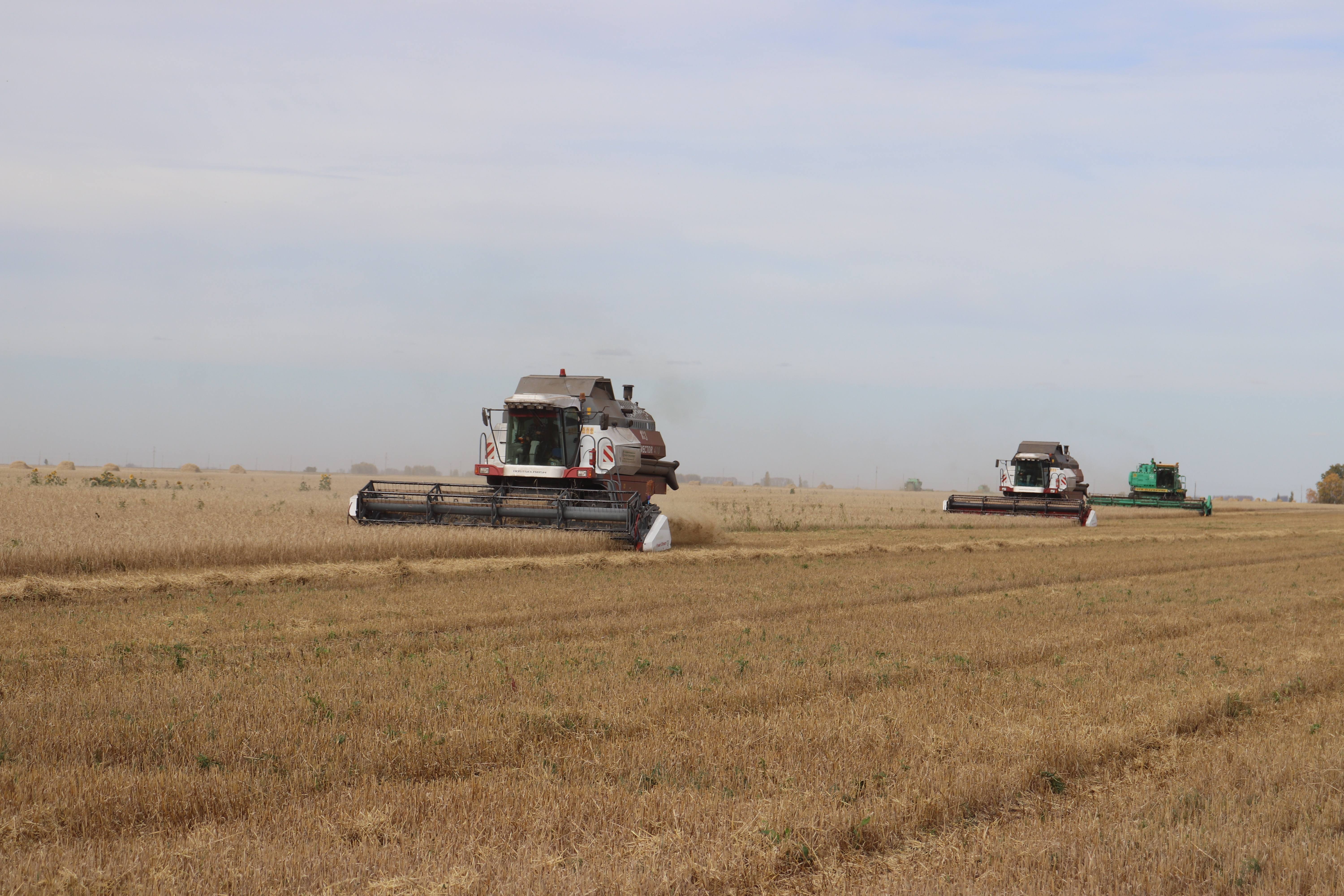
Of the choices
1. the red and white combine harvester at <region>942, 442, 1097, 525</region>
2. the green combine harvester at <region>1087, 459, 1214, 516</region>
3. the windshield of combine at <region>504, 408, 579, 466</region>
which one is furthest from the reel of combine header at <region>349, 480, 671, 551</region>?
the green combine harvester at <region>1087, 459, 1214, 516</region>

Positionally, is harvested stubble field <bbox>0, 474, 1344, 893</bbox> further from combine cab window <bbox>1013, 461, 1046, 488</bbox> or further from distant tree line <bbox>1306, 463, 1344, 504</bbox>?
distant tree line <bbox>1306, 463, 1344, 504</bbox>

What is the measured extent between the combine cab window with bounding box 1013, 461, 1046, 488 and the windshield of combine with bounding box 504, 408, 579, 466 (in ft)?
74.1

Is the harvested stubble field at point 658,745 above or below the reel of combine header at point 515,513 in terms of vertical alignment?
below

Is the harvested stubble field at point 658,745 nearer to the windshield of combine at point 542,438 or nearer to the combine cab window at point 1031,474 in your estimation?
the windshield of combine at point 542,438

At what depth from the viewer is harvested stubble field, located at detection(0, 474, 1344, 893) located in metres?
4.17

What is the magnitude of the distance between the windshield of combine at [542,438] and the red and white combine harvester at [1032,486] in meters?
17.8

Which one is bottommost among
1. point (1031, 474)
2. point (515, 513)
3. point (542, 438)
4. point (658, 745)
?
point (658, 745)

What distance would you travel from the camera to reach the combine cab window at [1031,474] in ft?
122

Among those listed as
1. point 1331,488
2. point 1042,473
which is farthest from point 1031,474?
point 1331,488

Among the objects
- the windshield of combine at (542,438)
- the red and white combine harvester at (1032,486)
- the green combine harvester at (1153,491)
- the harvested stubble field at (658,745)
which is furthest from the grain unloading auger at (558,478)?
the green combine harvester at (1153,491)

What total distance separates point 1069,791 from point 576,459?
15929 millimetres

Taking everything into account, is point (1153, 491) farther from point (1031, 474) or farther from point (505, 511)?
point (505, 511)

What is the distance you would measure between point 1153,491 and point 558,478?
36.9 meters

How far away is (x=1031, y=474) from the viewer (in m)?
37.5
